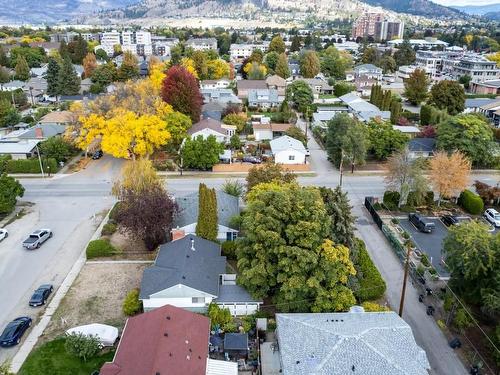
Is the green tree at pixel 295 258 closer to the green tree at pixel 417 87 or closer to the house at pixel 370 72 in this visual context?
the green tree at pixel 417 87

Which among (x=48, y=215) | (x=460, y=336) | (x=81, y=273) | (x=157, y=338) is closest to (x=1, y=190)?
(x=48, y=215)

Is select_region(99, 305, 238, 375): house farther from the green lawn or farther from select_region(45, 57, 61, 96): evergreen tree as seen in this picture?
select_region(45, 57, 61, 96): evergreen tree

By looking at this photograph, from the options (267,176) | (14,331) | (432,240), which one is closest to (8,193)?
(14,331)

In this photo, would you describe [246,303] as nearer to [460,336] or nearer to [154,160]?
[460,336]

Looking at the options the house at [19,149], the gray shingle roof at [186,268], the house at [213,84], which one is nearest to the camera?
the gray shingle roof at [186,268]

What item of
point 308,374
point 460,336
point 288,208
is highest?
point 288,208

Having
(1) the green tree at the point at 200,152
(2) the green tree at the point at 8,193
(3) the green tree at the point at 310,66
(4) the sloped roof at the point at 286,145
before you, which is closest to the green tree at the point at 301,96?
(4) the sloped roof at the point at 286,145
